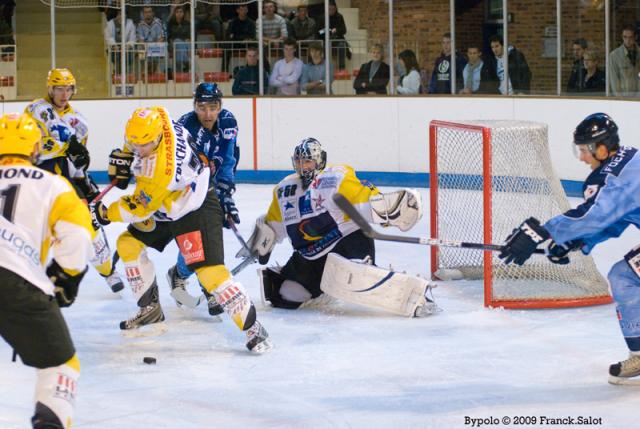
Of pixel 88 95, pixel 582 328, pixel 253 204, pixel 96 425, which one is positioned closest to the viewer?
pixel 96 425

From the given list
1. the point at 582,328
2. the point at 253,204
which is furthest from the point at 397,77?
the point at 582,328

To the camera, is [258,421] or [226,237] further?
[226,237]

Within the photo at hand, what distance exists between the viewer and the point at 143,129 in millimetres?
4453

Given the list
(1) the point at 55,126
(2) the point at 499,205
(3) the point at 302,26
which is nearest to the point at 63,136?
(1) the point at 55,126

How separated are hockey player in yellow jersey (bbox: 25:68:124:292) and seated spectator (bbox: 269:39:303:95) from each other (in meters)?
4.08

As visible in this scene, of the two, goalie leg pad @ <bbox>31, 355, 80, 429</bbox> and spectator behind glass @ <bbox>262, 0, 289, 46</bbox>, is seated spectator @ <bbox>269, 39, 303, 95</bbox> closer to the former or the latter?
spectator behind glass @ <bbox>262, 0, 289, 46</bbox>

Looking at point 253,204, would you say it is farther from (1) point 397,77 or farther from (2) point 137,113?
(2) point 137,113

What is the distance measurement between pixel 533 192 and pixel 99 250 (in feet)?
7.02

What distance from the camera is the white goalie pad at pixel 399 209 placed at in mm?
4984

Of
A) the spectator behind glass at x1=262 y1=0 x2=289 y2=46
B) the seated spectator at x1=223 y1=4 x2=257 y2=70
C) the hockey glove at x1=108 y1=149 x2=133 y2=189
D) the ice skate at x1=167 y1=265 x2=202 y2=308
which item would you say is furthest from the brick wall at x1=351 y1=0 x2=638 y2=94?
the hockey glove at x1=108 y1=149 x2=133 y2=189

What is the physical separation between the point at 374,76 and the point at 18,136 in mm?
7055

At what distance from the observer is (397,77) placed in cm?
998

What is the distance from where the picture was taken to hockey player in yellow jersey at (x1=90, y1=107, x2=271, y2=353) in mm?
4508

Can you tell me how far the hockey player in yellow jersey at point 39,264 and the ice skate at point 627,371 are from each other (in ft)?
6.40
